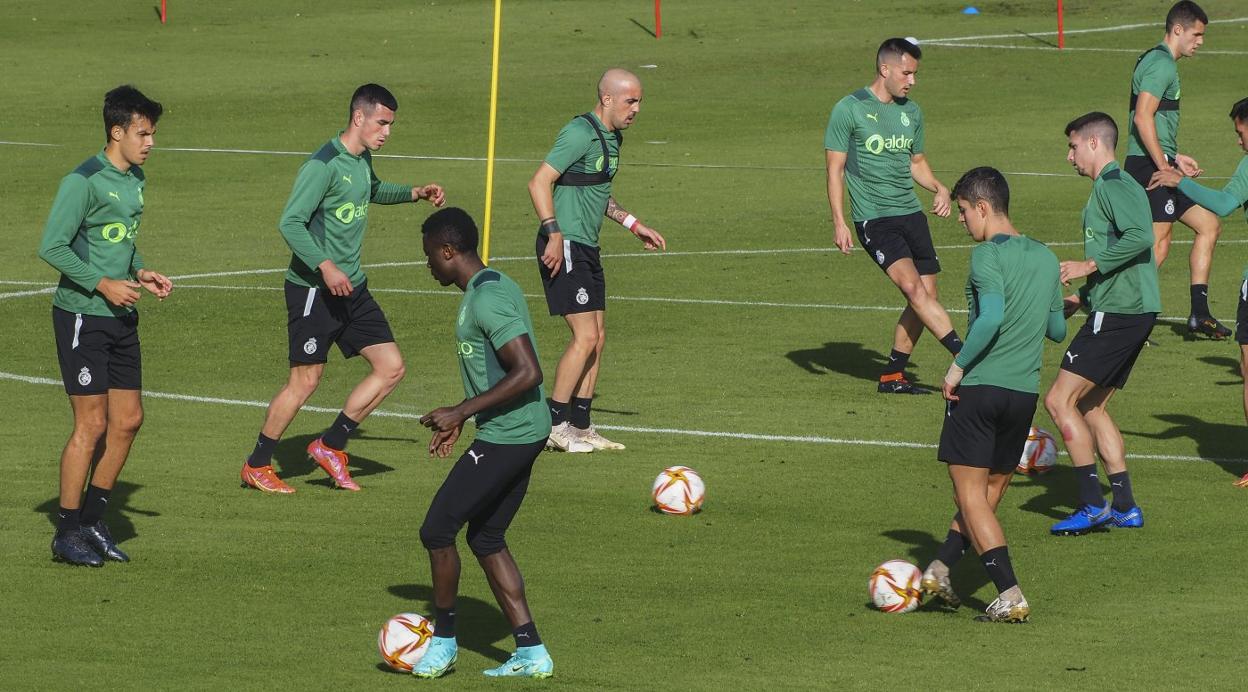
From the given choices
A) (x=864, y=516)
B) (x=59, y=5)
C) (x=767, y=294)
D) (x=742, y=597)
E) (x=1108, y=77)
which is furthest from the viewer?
(x=59, y=5)

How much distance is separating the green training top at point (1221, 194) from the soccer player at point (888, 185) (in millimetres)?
3616

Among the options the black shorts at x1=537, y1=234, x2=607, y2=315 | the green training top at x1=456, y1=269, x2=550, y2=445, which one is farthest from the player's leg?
the green training top at x1=456, y1=269, x2=550, y2=445

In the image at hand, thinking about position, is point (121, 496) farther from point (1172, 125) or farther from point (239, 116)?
point (239, 116)

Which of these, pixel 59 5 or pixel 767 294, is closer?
pixel 767 294

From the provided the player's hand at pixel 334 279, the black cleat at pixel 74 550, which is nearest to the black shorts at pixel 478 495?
the black cleat at pixel 74 550

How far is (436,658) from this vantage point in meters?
8.55

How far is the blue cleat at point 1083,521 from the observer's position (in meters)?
11.2

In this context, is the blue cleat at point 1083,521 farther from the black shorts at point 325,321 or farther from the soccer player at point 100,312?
the soccer player at point 100,312

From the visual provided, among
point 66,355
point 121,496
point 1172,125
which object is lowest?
point 121,496

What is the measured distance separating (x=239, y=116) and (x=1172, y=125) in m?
19.7

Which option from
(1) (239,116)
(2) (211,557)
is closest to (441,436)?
(2) (211,557)

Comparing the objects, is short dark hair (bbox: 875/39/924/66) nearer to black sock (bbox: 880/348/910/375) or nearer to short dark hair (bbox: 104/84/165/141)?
black sock (bbox: 880/348/910/375)

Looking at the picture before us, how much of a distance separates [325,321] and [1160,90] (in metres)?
8.52

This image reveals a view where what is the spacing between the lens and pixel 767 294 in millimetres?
19688
